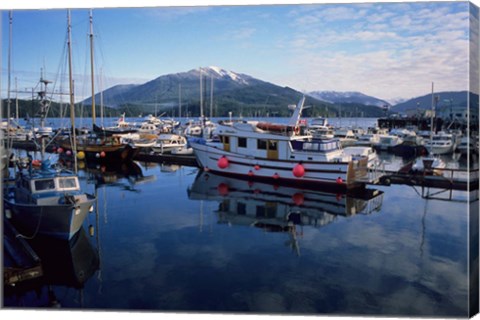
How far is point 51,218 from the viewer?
9.54 m

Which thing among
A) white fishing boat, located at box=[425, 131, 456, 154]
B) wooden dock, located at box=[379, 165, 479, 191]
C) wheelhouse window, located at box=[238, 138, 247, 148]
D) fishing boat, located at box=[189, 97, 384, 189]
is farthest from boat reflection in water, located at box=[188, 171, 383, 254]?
white fishing boat, located at box=[425, 131, 456, 154]

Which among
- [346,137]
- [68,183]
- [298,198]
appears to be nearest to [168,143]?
[346,137]

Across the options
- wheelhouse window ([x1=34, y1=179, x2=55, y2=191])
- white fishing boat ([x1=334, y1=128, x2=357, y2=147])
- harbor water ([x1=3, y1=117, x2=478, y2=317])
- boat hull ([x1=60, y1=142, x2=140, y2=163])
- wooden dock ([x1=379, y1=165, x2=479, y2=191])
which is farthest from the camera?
white fishing boat ([x1=334, y1=128, x2=357, y2=147])

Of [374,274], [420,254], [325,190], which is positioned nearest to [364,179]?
[325,190]

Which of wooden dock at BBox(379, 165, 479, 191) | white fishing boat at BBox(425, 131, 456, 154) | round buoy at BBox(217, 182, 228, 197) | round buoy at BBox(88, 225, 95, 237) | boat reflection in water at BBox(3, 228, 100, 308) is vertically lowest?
boat reflection in water at BBox(3, 228, 100, 308)

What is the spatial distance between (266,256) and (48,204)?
494 centimetres

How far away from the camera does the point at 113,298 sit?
276 inches

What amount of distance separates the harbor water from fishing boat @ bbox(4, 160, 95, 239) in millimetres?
430

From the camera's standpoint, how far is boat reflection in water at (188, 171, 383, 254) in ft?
40.5

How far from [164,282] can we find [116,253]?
7.10 ft

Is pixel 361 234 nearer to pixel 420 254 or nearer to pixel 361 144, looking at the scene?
pixel 420 254

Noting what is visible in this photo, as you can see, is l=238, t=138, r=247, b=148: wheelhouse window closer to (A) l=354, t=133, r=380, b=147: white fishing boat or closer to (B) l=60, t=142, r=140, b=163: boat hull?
(B) l=60, t=142, r=140, b=163: boat hull

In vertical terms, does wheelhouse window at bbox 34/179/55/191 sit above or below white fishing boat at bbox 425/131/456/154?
below

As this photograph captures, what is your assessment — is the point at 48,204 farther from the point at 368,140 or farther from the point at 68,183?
Result: the point at 368,140
